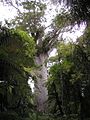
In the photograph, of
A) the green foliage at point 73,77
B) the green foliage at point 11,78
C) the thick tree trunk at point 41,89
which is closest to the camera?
the green foliage at point 11,78

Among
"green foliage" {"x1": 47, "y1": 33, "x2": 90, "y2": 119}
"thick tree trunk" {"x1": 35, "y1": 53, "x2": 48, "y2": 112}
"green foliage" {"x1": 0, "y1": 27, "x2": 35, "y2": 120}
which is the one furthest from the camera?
"thick tree trunk" {"x1": 35, "y1": 53, "x2": 48, "y2": 112}

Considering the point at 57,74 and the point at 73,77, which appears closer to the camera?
the point at 73,77

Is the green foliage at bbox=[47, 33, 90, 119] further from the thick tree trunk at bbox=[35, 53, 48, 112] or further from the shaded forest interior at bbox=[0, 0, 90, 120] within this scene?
the thick tree trunk at bbox=[35, 53, 48, 112]

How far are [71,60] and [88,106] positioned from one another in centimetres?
175

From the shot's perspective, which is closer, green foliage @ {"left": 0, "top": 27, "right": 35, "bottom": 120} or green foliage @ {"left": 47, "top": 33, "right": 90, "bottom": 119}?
green foliage @ {"left": 0, "top": 27, "right": 35, "bottom": 120}

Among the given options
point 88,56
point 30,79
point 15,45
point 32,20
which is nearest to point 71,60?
point 88,56

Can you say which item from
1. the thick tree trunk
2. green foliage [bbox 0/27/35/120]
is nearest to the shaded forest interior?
green foliage [bbox 0/27/35/120]

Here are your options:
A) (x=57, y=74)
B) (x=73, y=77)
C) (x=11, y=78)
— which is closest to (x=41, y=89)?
(x=57, y=74)

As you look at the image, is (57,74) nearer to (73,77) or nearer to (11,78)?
(73,77)

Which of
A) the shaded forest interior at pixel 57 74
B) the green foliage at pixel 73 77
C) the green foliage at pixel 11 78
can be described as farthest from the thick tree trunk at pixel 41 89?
the green foliage at pixel 11 78

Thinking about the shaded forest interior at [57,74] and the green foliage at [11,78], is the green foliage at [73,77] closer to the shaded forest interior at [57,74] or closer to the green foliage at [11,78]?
the shaded forest interior at [57,74]

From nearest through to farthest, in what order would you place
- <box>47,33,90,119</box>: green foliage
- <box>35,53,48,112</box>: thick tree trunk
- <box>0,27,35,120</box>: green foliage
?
<box>0,27,35,120</box>: green foliage, <box>47,33,90,119</box>: green foliage, <box>35,53,48,112</box>: thick tree trunk

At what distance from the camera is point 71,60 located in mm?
11312

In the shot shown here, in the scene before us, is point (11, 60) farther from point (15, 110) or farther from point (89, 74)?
point (89, 74)
